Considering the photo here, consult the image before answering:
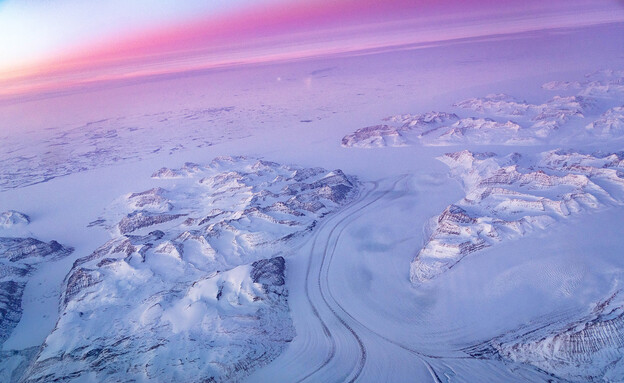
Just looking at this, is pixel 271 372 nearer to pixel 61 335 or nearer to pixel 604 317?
pixel 61 335

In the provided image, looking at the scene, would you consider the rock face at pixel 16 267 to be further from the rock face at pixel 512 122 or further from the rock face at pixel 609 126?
the rock face at pixel 609 126

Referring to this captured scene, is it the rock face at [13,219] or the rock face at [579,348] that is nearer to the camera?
the rock face at [579,348]

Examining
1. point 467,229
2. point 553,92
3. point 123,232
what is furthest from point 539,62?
point 123,232

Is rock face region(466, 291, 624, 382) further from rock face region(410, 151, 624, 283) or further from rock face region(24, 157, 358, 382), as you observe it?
rock face region(24, 157, 358, 382)

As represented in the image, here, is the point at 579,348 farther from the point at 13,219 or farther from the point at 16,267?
the point at 13,219

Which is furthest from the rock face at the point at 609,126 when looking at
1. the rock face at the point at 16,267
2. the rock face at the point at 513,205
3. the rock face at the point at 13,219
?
the rock face at the point at 13,219
